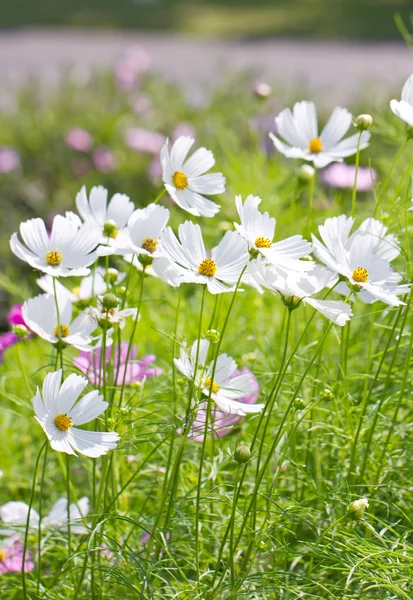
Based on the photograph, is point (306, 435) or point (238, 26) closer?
point (306, 435)

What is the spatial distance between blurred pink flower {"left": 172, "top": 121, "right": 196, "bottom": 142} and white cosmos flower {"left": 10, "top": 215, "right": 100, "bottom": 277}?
8.18 feet

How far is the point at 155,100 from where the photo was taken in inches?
169

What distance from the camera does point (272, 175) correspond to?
2.37 metres

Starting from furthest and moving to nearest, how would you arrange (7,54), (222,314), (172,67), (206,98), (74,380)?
(7,54)
(172,67)
(206,98)
(222,314)
(74,380)

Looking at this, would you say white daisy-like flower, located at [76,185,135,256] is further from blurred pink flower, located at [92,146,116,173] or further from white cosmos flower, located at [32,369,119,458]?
blurred pink flower, located at [92,146,116,173]

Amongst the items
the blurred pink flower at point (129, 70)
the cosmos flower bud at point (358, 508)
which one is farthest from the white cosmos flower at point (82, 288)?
the blurred pink flower at point (129, 70)

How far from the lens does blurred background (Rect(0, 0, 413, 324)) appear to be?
9.06ft

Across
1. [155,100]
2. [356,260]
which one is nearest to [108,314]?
[356,260]

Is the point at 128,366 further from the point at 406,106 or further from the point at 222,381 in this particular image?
the point at 406,106

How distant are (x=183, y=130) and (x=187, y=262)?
2717mm

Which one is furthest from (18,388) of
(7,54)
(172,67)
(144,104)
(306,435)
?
(7,54)

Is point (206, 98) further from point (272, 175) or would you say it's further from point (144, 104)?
point (272, 175)

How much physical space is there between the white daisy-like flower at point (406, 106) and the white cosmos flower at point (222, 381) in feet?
1.08

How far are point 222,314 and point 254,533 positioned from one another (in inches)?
27.7
